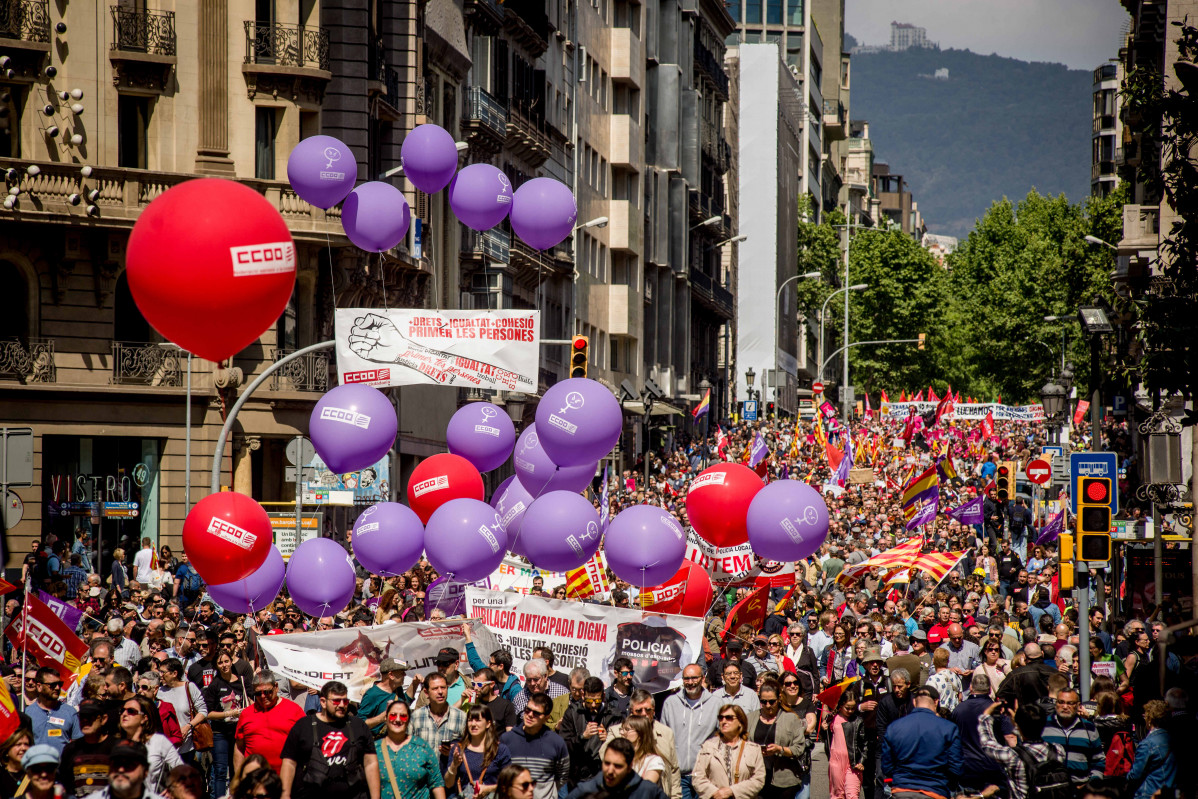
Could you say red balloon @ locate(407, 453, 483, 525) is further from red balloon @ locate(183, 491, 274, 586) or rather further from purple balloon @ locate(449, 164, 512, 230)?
red balloon @ locate(183, 491, 274, 586)

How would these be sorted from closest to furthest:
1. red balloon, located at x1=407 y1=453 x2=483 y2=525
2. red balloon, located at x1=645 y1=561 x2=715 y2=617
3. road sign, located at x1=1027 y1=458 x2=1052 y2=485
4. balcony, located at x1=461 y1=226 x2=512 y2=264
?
red balloon, located at x1=645 y1=561 x2=715 y2=617 → red balloon, located at x1=407 y1=453 x2=483 y2=525 → road sign, located at x1=1027 y1=458 x2=1052 y2=485 → balcony, located at x1=461 y1=226 x2=512 y2=264

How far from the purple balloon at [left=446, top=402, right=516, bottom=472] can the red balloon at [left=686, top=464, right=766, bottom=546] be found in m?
2.82

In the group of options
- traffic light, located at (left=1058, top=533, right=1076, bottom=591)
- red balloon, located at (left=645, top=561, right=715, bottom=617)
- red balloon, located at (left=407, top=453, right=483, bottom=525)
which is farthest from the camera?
red balloon, located at (left=407, top=453, right=483, bottom=525)

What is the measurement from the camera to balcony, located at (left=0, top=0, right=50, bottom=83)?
3127 centimetres

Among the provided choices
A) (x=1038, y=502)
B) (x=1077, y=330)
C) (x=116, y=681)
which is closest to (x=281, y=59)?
(x=1038, y=502)

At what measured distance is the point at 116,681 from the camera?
1217cm

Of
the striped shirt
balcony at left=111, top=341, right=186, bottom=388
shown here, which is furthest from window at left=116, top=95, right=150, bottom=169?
the striped shirt

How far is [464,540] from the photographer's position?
57.4ft

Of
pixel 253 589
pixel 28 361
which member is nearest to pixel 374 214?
pixel 253 589

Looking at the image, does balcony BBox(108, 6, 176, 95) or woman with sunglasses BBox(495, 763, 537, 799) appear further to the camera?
A: balcony BBox(108, 6, 176, 95)

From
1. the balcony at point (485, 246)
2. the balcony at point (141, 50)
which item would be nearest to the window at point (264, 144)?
the balcony at point (141, 50)

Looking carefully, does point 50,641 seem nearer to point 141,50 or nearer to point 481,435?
point 481,435

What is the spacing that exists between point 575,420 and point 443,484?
2639 millimetres

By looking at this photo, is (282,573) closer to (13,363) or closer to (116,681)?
(116,681)
